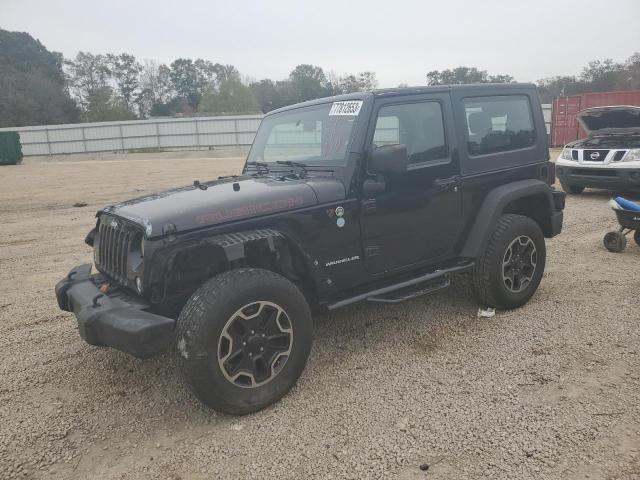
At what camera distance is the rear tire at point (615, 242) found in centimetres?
595

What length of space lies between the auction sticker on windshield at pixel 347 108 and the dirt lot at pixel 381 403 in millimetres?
1838

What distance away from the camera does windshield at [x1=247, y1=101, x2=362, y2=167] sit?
354cm

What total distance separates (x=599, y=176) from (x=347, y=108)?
8.02 metres

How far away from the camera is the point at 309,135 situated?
388cm

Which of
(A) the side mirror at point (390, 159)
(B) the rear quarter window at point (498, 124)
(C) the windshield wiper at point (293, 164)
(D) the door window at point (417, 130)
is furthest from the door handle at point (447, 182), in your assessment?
(C) the windshield wiper at point (293, 164)

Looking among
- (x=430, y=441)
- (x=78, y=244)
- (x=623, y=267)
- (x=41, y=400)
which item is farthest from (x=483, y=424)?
(x=78, y=244)

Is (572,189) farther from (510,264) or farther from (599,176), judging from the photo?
(510,264)

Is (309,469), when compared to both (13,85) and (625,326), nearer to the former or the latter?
(625,326)

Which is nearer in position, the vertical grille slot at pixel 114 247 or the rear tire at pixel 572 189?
the vertical grille slot at pixel 114 247

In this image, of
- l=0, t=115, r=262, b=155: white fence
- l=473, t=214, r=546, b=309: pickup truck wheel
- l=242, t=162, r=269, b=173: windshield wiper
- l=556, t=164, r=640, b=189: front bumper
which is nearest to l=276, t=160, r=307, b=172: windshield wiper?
l=242, t=162, r=269, b=173: windshield wiper

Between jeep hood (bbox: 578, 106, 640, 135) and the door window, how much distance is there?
654 cm

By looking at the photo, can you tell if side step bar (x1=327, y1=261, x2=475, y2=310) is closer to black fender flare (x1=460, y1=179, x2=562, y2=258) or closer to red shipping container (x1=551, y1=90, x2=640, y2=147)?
black fender flare (x1=460, y1=179, x2=562, y2=258)

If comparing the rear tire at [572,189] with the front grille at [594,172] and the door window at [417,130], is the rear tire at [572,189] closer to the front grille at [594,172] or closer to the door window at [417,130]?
the front grille at [594,172]

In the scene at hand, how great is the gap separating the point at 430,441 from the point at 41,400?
256 centimetres
